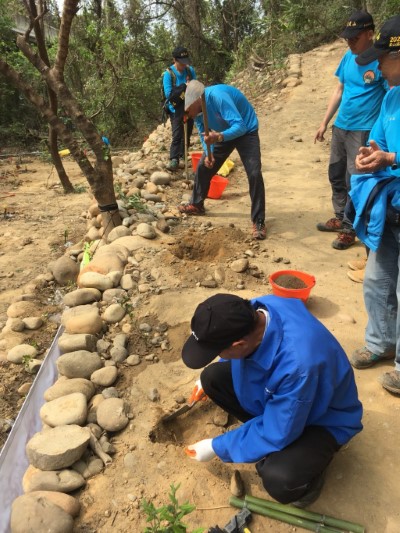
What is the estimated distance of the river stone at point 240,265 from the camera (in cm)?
369

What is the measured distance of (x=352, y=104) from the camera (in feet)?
11.5

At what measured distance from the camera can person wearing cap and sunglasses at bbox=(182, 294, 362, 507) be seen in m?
1.55

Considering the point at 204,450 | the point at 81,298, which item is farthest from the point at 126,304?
the point at 204,450

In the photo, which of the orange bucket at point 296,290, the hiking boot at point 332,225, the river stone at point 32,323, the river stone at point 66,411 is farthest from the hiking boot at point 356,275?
the river stone at point 32,323

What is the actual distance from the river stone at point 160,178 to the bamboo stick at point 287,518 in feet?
14.3

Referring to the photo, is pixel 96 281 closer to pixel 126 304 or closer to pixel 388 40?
pixel 126 304

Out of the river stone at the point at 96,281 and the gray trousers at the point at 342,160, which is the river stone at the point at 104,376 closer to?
the river stone at the point at 96,281

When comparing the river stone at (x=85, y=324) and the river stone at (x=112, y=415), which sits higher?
the river stone at (x=85, y=324)

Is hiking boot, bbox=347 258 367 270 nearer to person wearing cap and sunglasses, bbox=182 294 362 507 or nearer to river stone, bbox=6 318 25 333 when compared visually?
person wearing cap and sunglasses, bbox=182 294 362 507

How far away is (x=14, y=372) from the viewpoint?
10.6 ft

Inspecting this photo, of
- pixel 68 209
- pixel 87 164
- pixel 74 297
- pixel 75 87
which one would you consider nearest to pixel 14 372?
pixel 74 297

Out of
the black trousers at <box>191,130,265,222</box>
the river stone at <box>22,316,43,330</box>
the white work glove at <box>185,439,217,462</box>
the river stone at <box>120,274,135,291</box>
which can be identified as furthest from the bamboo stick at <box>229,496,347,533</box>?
the black trousers at <box>191,130,265,222</box>

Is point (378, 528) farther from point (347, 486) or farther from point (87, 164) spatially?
point (87, 164)

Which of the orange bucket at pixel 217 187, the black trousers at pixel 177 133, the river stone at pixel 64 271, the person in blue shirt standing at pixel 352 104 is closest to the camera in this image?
the person in blue shirt standing at pixel 352 104
